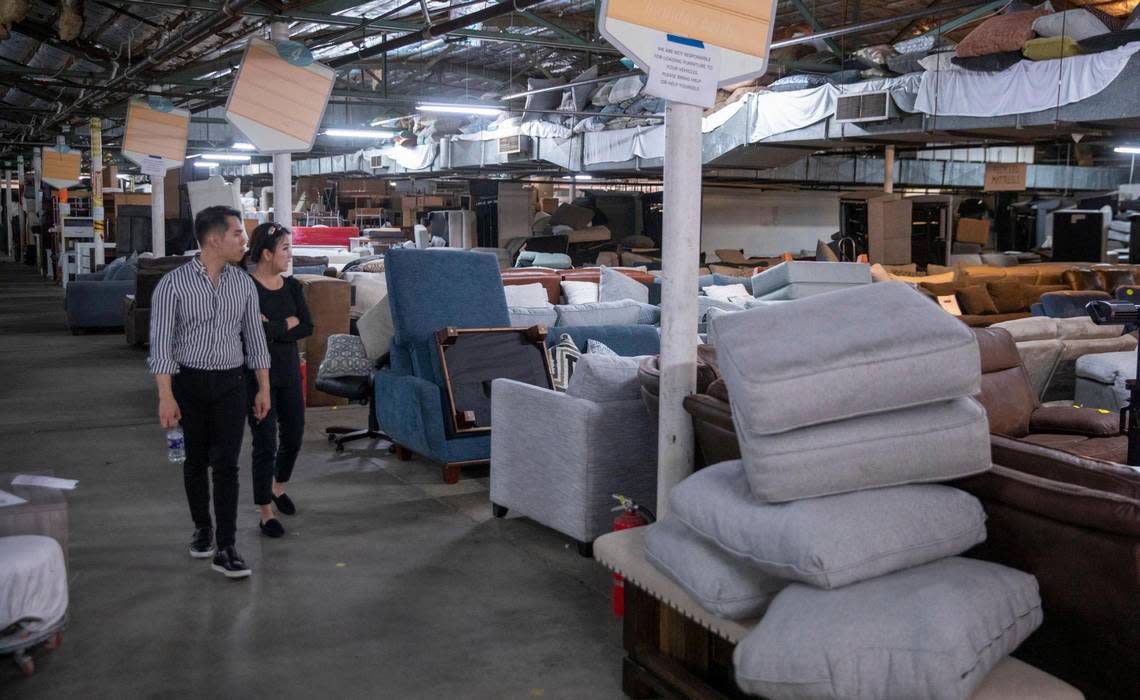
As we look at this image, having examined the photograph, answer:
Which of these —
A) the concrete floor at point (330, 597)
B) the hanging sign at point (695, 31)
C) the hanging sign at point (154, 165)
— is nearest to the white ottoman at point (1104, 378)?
the concrete floor at point (330, 597)

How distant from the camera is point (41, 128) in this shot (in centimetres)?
2094

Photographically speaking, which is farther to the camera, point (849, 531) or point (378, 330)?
point (378, 330)

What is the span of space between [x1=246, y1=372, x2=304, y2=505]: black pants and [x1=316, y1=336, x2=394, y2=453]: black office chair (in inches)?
60.1

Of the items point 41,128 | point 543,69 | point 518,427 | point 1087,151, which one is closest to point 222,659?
point 518,427

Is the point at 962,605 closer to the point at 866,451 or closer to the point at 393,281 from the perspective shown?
the point at 866,451

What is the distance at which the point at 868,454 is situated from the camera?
2369 millimetres

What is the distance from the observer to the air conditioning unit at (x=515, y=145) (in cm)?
1753

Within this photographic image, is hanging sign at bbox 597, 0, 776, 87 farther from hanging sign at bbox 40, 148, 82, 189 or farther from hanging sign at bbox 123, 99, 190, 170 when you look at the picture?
hanging sign at bbox 40, 148, 82, 189

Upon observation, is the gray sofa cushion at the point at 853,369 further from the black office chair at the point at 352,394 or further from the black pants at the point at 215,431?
the black office chair at the point at 352,394

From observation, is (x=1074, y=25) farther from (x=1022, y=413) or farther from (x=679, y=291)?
(x=679, y=291)

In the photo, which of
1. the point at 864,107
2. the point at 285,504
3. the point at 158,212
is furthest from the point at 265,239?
the point at 158,212

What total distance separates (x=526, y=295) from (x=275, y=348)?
3538 millimetres

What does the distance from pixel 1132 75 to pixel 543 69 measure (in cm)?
1329

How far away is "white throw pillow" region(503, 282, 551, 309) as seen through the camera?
7828 millimetres
